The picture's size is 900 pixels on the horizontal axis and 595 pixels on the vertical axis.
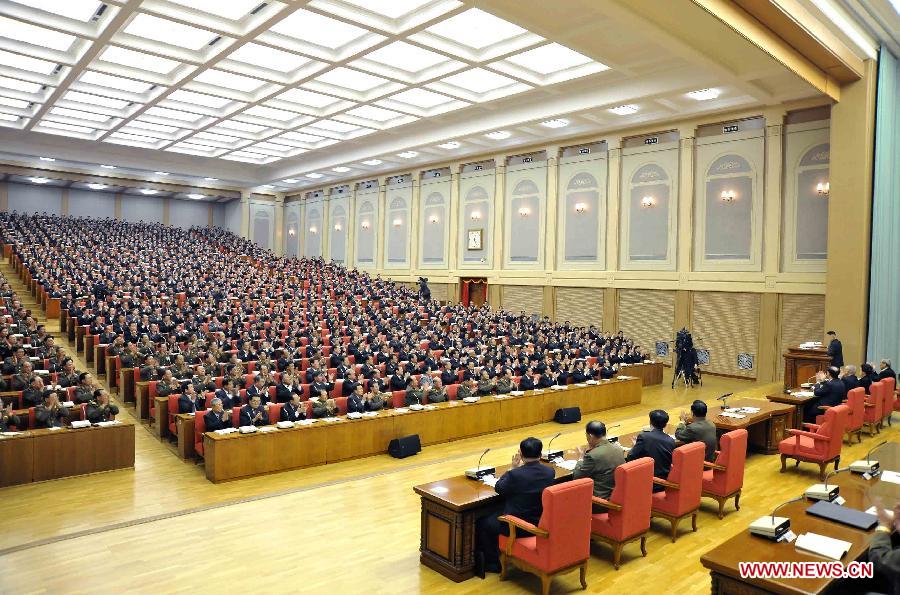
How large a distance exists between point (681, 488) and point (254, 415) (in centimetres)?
473

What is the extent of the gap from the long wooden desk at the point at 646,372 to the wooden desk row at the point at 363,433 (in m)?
2.54

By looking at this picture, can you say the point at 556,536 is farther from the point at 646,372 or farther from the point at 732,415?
the point at 646,372

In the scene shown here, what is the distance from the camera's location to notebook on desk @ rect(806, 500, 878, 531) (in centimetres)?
331

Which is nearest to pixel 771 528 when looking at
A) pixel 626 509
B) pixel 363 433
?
pixel 626 509

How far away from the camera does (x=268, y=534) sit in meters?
5.01

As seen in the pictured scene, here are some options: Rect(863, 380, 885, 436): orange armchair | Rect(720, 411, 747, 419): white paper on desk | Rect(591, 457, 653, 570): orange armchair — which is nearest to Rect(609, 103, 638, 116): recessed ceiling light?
Rect(863, 380, 885, 436): orange armchair

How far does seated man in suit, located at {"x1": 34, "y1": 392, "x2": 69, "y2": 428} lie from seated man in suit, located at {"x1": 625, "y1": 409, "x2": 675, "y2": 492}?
6.03 metres

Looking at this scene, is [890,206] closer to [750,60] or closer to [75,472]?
[750,60]

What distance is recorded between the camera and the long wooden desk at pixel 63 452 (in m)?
6.21

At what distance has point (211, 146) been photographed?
20.8 m

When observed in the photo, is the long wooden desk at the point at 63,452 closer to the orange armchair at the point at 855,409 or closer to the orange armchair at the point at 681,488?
the orange armchair at the point at 681,488

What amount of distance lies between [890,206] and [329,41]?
35.4 feet

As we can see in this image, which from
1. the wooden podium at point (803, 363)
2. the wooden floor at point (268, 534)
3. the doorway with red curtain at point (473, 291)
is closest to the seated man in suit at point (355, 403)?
the wooden floor at point (268, 534)

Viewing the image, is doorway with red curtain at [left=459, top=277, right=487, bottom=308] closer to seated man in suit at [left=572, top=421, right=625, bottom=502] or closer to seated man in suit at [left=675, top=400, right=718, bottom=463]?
seated man in suit at [left=675, top=400, right=718, bottom=463]
